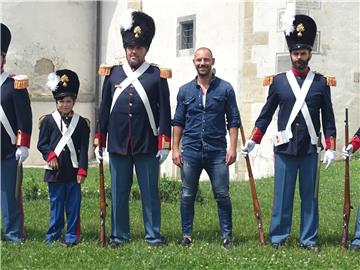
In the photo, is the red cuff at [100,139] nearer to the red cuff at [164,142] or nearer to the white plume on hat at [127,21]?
the red cuff at [164,142]

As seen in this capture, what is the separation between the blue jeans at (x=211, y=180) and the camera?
22.7ft

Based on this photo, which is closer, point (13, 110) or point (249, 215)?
point (13, 110)

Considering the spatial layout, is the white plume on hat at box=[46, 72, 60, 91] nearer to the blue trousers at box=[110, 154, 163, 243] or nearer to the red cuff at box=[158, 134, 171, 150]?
the blue trousers at box=[110, 154, 163, 243]

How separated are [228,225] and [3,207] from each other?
2.16 meters

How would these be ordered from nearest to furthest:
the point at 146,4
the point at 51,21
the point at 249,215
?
1. the point at 249,215
2. the point at 146,4
3. the point at 51,21

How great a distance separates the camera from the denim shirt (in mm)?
6902

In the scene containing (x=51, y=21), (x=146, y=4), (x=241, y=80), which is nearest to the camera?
(x=241, y=80)

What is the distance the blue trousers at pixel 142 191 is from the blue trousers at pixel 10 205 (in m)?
0.94

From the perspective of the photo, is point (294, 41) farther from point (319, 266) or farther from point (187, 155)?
point (319, 266)

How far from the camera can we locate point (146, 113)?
693 centimetres

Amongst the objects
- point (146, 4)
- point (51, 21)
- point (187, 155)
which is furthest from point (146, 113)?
point (51, 21)

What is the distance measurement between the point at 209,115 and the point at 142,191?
3.19ft

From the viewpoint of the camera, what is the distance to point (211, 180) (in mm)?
6992

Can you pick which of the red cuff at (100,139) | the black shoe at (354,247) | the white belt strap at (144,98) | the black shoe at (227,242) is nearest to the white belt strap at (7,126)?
the red cuff at (100,139)
